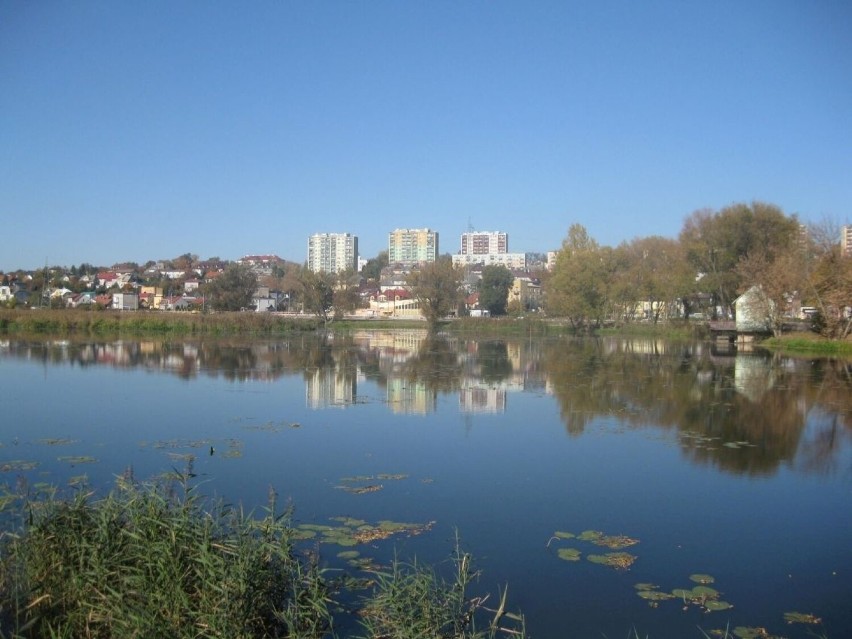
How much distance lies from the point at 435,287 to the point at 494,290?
24.4 m

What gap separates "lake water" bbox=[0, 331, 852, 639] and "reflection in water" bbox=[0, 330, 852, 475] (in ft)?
0.40

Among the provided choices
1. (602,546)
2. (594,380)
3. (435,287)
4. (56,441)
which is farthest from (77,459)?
(435,287)

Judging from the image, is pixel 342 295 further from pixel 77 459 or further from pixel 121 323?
pixel 77 459

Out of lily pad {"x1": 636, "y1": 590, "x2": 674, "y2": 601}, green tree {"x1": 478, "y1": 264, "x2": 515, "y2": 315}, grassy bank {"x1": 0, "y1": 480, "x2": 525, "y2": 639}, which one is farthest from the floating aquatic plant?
green tree {"x1": 478, "y1": 264, "x2": 515, "y2": 315}

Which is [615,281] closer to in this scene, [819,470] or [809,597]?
[819,470]

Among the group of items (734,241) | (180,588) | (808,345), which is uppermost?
(734,241)

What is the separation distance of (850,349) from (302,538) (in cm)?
3424

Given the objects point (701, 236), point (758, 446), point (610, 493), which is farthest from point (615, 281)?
point (610, 493)

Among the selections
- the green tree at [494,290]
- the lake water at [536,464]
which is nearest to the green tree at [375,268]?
the green tree at [494,290]

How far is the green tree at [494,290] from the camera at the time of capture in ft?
276

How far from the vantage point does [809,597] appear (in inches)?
249

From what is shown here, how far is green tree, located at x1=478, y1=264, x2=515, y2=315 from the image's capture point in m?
84.1

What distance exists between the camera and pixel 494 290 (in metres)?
84.0

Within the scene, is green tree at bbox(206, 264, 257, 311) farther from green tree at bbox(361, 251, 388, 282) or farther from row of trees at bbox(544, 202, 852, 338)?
green tree at bbox(361, 251, 388, 282)
